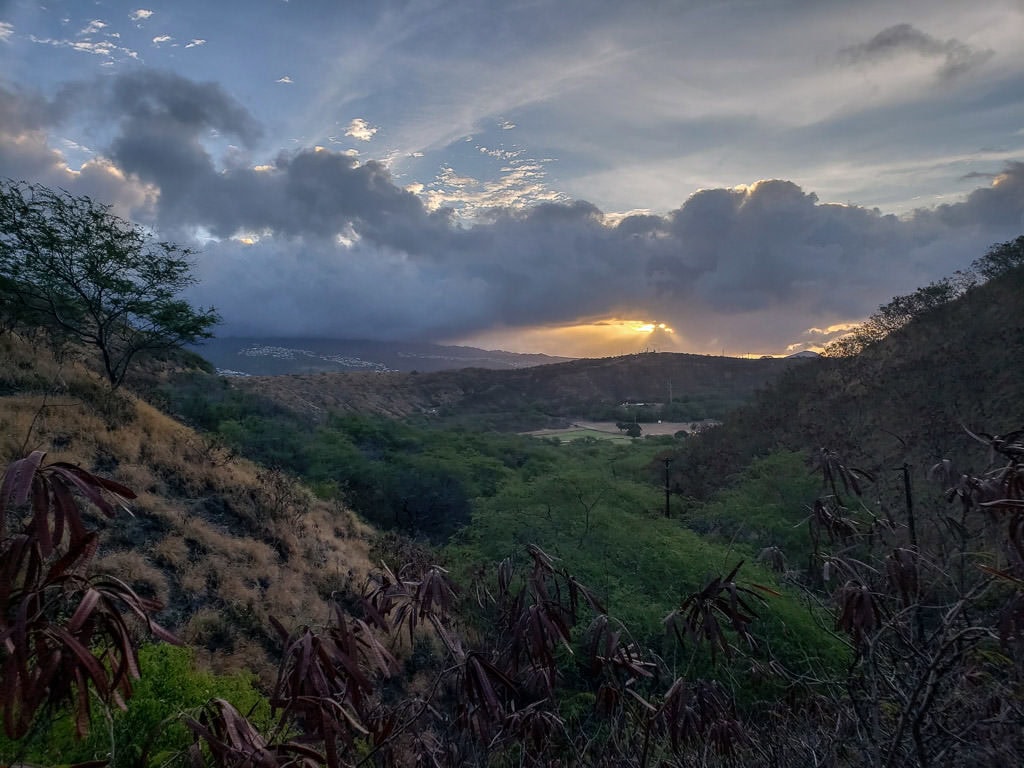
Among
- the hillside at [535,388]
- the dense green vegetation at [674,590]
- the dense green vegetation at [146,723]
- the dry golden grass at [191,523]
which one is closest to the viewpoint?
the dense green vegetation at [674,590]

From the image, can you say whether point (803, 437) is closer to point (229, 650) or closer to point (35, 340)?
point (229, 650)

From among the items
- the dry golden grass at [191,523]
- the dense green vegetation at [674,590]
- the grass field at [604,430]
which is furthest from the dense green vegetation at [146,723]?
the grass field at [604,430]

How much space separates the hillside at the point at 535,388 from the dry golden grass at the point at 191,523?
37.4 meters

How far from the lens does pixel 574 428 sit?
2643 inches

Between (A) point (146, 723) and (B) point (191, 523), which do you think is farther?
(B) point (191, 523)

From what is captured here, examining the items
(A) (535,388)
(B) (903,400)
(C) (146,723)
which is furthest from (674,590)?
(A) (535,388)

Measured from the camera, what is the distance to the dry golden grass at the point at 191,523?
10.2 m

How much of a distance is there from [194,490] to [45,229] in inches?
428

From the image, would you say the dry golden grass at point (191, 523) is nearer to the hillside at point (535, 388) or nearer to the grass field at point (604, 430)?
the hillside at point (535, 388)

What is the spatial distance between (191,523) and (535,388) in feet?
269

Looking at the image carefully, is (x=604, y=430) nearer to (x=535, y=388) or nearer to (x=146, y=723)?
(x=535, y=388)

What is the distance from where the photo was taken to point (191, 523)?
12344mm

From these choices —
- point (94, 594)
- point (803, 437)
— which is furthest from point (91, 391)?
point (803, 437)

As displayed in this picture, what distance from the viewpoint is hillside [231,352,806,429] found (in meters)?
67.1
